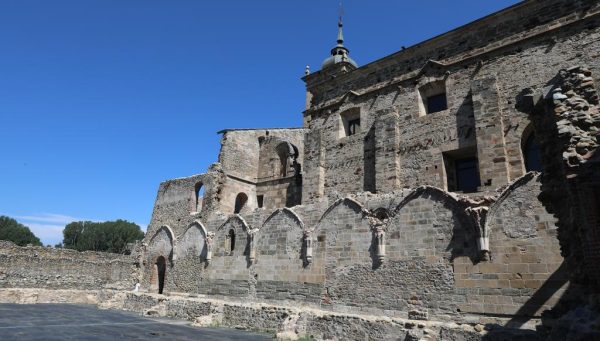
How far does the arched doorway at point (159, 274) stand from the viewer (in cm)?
1869

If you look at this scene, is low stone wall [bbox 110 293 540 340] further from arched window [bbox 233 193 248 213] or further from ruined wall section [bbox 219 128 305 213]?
arched window [bbox 233 193 248 213]

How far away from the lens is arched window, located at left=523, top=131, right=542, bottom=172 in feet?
40.9

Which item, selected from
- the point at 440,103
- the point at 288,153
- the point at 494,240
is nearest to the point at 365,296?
the point at 494,240

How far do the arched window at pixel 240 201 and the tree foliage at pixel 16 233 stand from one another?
149ft

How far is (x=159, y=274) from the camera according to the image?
744 inches

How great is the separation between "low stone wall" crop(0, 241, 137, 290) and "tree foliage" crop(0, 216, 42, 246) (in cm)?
3797

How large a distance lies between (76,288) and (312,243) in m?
17.2

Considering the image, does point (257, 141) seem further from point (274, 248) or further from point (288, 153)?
point (274, 248)

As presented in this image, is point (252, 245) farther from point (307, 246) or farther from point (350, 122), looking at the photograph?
point (350, 122)

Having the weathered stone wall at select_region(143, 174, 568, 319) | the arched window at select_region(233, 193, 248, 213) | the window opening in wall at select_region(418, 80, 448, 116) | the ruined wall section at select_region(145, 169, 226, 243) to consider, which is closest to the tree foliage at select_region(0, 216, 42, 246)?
the ruined wall section at select_region(145, 169, 226, 243)

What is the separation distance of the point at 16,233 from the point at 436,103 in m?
60.6

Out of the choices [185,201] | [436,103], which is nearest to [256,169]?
[185,201]

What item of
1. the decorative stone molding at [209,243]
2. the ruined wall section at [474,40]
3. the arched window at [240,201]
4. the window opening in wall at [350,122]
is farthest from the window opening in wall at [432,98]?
the arched window at [240,201]

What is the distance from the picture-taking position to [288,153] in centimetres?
2330
